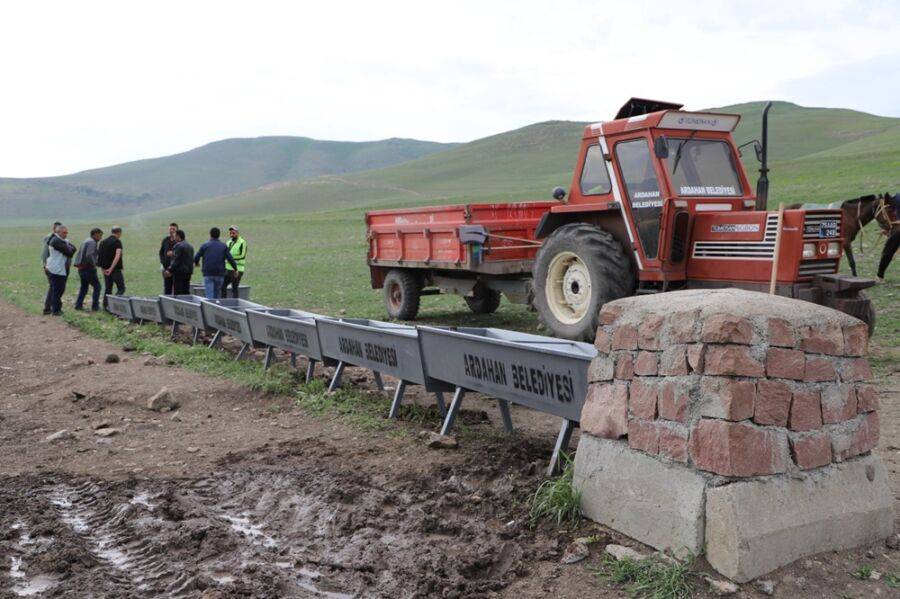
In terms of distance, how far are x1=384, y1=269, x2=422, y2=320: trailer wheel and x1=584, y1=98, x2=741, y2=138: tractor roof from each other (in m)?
4.27

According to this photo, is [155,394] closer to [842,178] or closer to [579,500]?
[579,500]

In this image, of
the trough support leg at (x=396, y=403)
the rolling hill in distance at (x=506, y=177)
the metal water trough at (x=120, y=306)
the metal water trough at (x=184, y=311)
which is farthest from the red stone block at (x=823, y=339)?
the rolling hill in distance at (x=506, y=177)

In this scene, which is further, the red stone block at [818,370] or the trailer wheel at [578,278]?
the trailer wheel at [578,278]

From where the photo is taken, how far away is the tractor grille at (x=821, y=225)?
739 cm

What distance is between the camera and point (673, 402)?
12.7 feet

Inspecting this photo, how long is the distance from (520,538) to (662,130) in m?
5.16

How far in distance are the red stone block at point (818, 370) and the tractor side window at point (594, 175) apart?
195 inches

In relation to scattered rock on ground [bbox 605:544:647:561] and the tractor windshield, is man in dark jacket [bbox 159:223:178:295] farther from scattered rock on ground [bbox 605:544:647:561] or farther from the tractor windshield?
scattered rock on ground [bbox 605:544:647:561]

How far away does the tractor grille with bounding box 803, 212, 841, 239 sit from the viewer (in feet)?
24.2

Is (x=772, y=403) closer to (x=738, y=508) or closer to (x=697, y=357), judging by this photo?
(x=697, y=357)

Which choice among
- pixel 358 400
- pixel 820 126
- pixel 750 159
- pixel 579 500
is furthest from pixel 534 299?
pixel 820 126

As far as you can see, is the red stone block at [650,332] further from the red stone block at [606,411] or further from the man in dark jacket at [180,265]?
the man in dark jacket at [180,265]

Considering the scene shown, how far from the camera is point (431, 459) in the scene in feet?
17.8

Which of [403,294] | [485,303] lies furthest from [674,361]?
[485,303]
